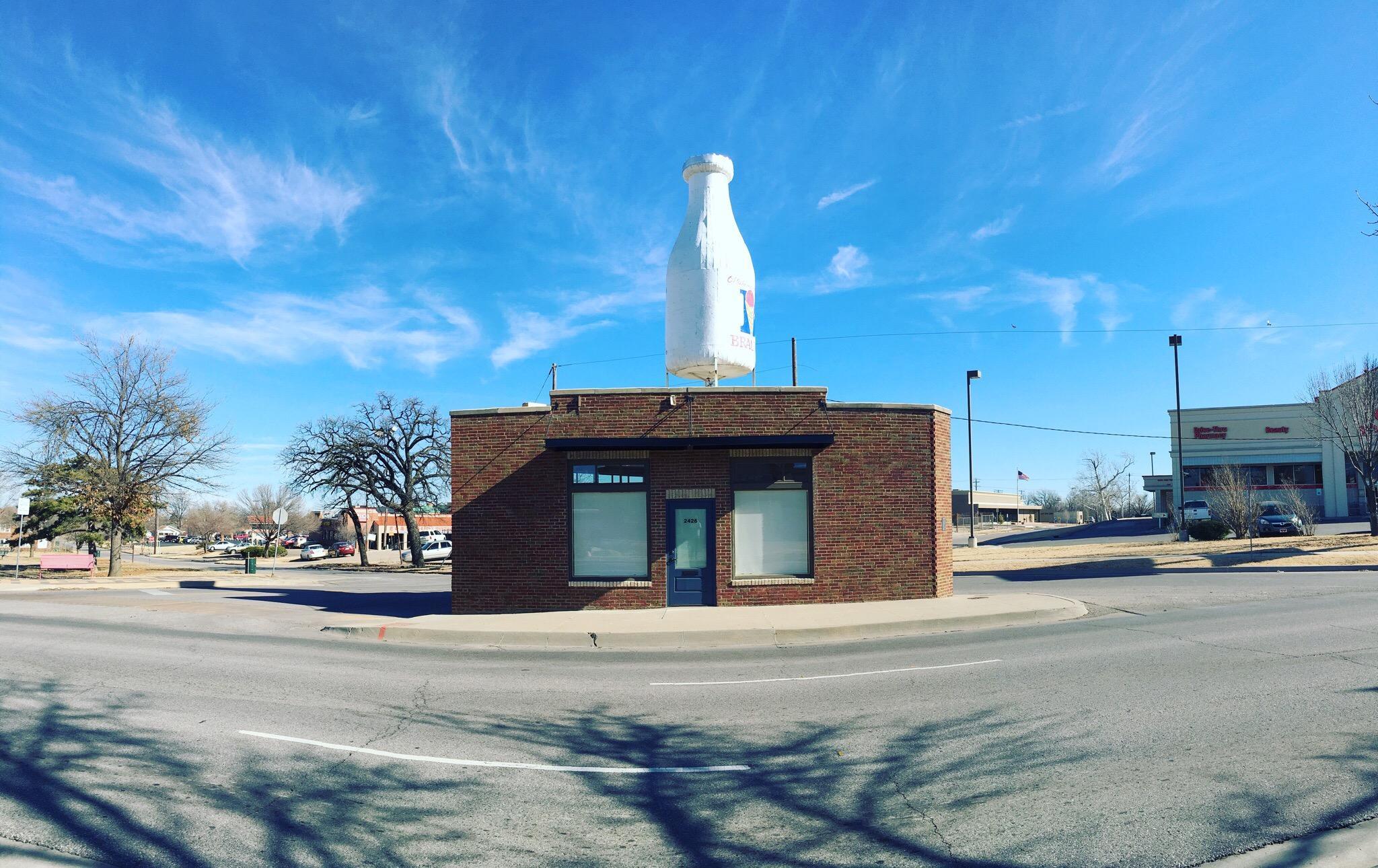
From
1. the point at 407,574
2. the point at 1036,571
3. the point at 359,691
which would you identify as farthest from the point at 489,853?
the point at 407,574

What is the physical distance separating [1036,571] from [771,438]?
14702mm

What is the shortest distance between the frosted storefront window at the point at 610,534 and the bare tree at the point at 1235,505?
2700 cm

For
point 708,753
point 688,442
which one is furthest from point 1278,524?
point 708,753

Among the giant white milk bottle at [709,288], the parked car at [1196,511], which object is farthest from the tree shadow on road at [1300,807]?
the parked car at [1196,511]

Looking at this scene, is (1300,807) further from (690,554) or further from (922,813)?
(690,554)

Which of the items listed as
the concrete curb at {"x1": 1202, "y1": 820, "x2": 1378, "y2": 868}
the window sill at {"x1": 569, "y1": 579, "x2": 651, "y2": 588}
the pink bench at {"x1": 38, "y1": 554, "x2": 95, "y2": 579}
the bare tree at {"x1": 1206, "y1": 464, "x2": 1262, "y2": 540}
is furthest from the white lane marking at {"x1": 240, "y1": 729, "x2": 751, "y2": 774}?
the pink bench at {"x1": 38, "y1": 554, "x2": 95, "y2": 579}

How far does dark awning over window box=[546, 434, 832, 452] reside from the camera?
15398 millimetres

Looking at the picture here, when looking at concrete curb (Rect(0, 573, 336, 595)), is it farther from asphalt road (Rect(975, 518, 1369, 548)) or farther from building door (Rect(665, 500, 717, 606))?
asphalt road (Rect(975, 518, 1369, 548))

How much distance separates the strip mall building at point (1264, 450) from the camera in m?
59.7

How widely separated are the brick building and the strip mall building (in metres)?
54.3

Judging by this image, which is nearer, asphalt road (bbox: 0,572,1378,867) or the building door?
asphalt road (bbox: 0,572,1378,867)

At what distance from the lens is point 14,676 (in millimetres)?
9602

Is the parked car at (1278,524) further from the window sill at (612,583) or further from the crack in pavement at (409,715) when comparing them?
the crack in pavement at (409,715)

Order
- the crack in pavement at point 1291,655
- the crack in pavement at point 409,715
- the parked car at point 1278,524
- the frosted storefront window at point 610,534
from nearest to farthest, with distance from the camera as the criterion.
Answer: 1. the crack in pavement at point 409,715
2. the crack in pavement at point 1291,655
3. the frosted storefront window at point 610,534
4. the parked car at point 1278,524
